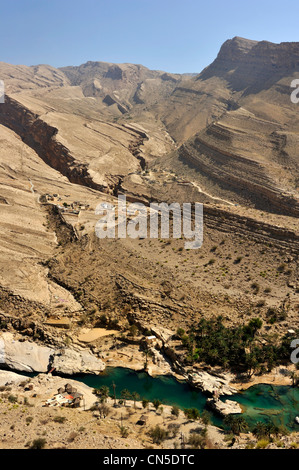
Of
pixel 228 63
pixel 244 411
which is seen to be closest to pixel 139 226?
pixel 244 411

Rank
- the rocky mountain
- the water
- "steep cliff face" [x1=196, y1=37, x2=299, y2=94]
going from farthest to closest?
"steep cliff face" [x1=196, y1=37, x2=299, y2=94] < the rocky mountain < the water

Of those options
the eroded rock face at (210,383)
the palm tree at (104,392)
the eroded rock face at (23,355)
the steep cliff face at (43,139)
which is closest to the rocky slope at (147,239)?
the steep cliff face at (43,139)

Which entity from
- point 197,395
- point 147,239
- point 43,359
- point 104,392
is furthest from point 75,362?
point 147,239

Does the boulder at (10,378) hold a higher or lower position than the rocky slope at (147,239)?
lower

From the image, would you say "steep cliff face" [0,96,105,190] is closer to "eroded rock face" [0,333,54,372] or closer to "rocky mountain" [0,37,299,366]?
"rocky mountain" [0,37,299,366]

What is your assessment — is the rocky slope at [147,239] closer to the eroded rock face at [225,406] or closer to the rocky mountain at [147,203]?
the rocky mountain at [147,203]

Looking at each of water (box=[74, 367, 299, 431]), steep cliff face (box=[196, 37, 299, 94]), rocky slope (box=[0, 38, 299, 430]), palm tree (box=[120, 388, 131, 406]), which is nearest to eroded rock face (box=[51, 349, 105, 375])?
water (box=[74, 367, 299, 431])

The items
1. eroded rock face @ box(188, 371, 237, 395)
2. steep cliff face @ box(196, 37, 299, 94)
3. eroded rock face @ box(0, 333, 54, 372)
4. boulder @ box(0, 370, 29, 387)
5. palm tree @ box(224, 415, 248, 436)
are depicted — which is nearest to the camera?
palm tree @ box(224, 415, 248, 436)

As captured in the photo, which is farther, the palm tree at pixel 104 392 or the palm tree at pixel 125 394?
the palm tree at pixel 125 394

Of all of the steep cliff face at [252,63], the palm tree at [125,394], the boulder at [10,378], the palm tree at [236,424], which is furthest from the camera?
the steep cliff face at [252,63]

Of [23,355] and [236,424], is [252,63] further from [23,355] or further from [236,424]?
[236,424]
